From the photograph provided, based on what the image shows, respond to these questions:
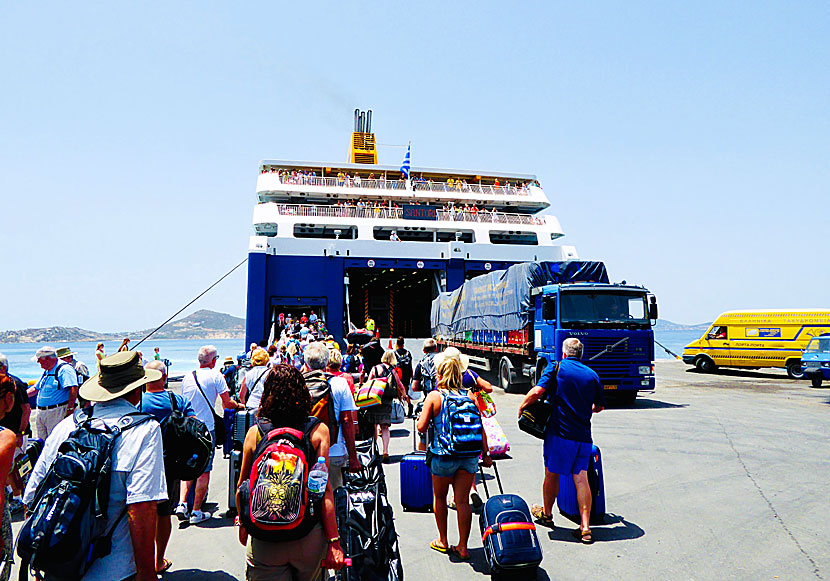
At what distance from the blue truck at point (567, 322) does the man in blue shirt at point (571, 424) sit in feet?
15.1

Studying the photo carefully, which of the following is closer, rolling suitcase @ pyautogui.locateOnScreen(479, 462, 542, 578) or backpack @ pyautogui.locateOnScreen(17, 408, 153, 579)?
backpack @ pyautogui.locateOnScreen(17, 408, 153, 579)

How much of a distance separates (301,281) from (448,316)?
252 inches

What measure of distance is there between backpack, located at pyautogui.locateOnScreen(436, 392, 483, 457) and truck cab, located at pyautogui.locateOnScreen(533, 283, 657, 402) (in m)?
7.70

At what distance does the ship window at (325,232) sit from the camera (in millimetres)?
26281

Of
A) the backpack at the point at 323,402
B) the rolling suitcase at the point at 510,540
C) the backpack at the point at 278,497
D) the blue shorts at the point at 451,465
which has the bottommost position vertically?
the rolling suitcase at the point at 510,540

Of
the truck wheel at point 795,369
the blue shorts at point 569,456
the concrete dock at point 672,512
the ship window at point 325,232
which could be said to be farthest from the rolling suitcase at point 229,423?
the ship window at point 325,232

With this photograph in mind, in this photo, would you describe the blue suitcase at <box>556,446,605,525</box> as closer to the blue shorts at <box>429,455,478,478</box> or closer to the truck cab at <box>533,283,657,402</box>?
the blue shorts at <box>429,455,478,478</box>

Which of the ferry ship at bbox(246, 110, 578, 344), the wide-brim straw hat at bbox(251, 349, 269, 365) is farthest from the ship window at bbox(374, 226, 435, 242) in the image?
the wide-brim straw hat at bbox(251, 349, 269, 365)

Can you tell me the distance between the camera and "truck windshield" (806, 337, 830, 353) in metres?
16.1

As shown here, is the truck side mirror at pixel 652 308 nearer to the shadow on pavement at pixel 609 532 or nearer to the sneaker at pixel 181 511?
the shadow on pavement at pixel 609 532

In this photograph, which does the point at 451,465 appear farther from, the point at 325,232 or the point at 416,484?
the point at 325,232

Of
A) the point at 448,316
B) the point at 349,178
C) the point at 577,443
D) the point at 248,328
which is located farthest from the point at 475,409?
the point at 349,178

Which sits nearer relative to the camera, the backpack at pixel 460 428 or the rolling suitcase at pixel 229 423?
the backpack at pixel 460 428

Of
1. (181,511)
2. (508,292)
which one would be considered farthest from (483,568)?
(508,292)
